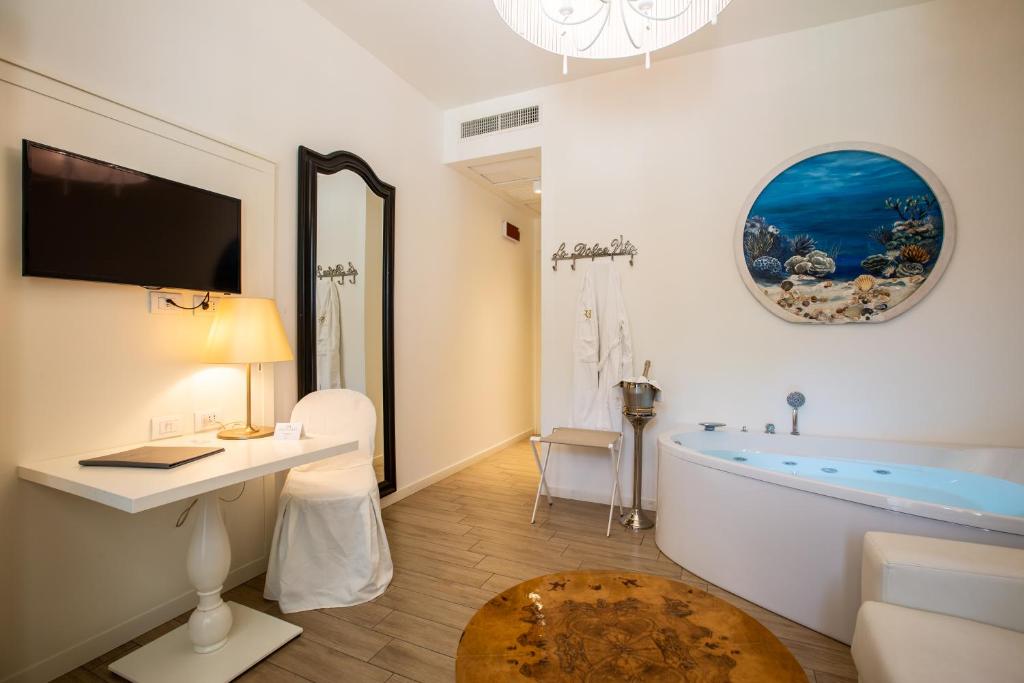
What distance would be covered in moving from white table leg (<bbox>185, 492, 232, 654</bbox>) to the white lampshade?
59 centimetres

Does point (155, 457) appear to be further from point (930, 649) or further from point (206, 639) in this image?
point (930, 649)

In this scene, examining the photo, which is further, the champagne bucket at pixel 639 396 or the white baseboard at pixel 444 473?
the white baseboard at pixel 444 473

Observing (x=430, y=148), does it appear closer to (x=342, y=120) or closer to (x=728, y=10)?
(x=342, y=120)

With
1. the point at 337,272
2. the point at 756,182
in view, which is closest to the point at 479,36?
the point at 337,272

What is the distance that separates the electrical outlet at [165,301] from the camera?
2064mm

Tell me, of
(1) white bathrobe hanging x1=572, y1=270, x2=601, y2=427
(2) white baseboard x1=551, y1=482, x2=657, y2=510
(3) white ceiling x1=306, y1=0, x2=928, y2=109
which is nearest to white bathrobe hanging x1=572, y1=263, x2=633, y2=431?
(1) white bathrobe hanging x1=572, y1=270, x2=601, y2=427

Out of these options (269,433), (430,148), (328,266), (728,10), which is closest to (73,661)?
(269,433)

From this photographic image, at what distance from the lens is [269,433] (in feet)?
7.49

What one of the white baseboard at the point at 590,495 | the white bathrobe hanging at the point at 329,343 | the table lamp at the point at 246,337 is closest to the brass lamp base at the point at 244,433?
the table lamp at the point at 246,337

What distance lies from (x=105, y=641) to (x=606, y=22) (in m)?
3.22

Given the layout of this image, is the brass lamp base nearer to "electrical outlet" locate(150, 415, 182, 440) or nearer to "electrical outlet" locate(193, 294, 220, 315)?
"electrical outlet" locate(150, 415, 182, 440)

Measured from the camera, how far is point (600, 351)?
11.7ft

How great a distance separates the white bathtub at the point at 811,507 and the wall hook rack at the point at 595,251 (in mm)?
1327

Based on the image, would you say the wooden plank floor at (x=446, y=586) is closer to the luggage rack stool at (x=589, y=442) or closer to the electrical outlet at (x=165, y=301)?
the luggage rack stool at (x=589, y=442)
